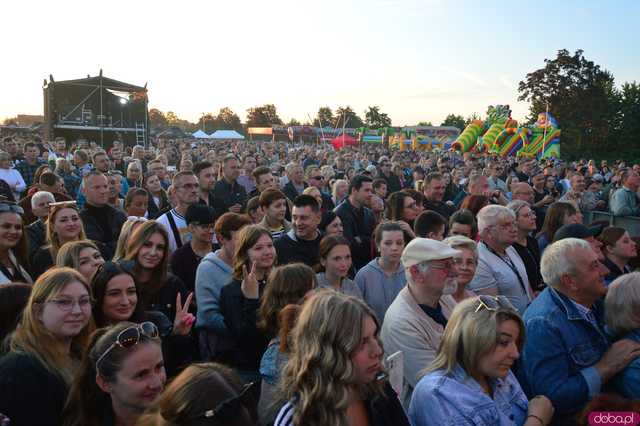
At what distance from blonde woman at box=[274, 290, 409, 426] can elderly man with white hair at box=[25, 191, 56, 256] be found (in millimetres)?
3883

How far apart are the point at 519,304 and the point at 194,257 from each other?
9.51 ft

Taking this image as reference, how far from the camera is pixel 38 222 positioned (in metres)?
5.55

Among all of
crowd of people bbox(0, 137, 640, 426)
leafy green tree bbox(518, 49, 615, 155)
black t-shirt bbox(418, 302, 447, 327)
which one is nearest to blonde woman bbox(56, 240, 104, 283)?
crowd of people bbox(0, 137, 640, 426)

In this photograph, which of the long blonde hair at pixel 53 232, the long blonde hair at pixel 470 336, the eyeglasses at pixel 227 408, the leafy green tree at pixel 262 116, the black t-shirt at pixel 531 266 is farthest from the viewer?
the leafy green tree at pixel 262 116

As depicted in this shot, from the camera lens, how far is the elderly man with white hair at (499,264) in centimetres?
441

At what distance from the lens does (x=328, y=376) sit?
2.11 m

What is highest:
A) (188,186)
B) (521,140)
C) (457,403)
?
(521,140)

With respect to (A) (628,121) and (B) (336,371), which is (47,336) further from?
(A) (628,121)

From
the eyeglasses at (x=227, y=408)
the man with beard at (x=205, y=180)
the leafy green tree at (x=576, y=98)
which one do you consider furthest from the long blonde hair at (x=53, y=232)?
the leafy green tree at (x=576, y=98)

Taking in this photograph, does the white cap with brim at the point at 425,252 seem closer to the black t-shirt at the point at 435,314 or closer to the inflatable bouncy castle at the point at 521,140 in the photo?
the black t-shirt at the point at 435,314

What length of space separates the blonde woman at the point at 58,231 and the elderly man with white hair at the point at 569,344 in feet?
13.0

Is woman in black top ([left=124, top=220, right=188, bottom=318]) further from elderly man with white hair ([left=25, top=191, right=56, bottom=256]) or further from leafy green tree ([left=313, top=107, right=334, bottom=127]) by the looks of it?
leafy green tree ([left=313, top=107, right=334, bottom=127])

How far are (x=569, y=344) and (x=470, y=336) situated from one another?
0.87 metres

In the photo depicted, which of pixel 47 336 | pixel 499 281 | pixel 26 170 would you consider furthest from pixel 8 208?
pixel 26 170
